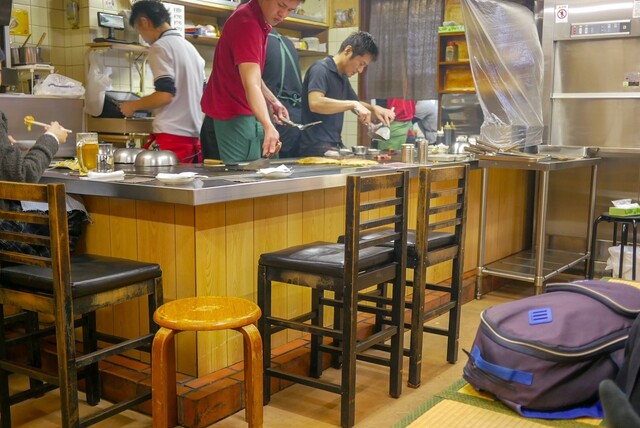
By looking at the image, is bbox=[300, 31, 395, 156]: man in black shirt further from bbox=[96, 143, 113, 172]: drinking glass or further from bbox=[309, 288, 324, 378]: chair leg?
bbox=[96, 143, 113, 172]: drinking glass

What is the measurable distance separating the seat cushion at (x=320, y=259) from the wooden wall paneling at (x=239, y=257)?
17cm

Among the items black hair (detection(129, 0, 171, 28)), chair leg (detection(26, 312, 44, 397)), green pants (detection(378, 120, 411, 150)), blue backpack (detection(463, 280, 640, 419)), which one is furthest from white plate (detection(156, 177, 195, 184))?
→ green pants (detection(378, 120, 411, 150))

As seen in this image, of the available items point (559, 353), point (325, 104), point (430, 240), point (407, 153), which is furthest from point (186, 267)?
point (325, 104)

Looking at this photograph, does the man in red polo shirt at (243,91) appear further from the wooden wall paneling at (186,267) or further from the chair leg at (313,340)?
the wooden wall paneling at (186,267)

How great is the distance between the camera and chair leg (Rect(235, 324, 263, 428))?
209 centimetres

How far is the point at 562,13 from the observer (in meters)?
5.10

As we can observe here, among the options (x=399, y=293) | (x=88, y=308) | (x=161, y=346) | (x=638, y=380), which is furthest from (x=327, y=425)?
(x=638, y=380)

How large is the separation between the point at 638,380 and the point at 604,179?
4141mm

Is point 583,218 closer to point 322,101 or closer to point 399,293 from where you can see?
point 322,101

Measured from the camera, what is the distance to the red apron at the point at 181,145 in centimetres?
392

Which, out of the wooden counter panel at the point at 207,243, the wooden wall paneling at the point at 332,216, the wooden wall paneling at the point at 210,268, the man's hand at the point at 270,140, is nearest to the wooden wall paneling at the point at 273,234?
the wooden counter panel at the point at 207,243

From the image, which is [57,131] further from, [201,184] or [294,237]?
[294,237]

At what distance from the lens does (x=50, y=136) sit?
255 cm

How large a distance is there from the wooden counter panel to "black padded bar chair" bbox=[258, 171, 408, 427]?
179mm
